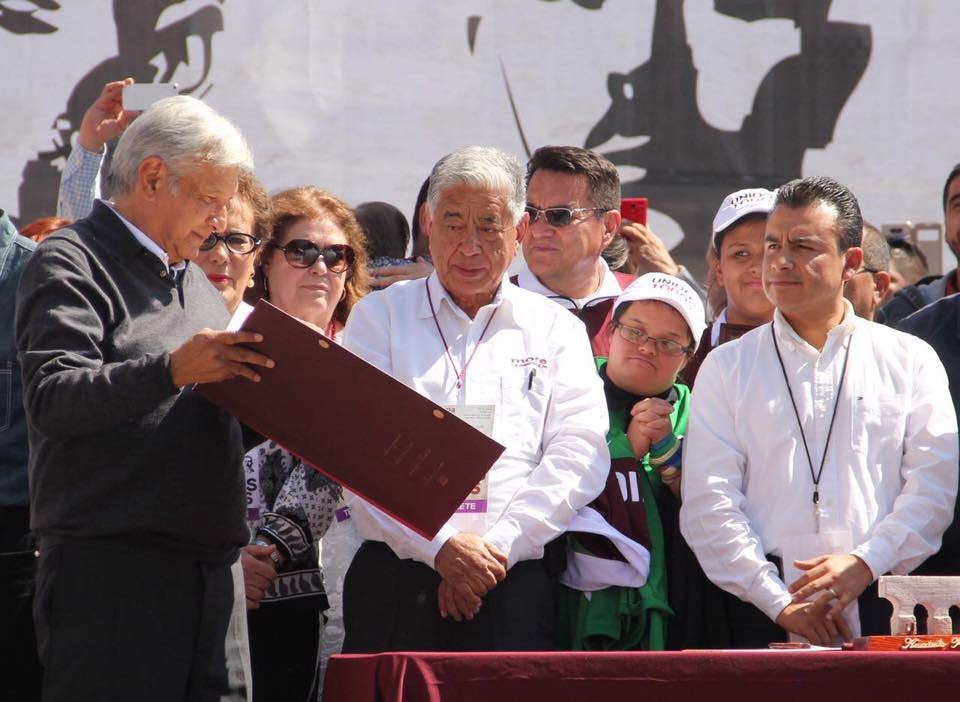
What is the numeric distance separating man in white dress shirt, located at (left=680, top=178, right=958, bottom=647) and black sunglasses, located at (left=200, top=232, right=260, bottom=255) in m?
1.31

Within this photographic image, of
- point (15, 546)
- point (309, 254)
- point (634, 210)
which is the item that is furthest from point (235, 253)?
point (634, 210)

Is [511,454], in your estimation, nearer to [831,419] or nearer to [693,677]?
[831,419]

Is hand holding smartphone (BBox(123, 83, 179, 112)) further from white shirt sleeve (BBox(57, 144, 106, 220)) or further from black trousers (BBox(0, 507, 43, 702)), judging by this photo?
black trousers (BBox(0, 507, 43, 702))

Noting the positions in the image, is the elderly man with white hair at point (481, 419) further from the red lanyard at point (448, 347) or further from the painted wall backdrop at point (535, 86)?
the painted wall backdrop at point (535, 86)

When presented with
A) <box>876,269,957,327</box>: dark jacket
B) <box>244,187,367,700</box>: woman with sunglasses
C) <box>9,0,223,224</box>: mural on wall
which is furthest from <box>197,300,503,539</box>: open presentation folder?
<box>9,0,223,224</box>: mural on wall

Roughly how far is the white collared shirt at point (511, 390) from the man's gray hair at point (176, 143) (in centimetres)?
77

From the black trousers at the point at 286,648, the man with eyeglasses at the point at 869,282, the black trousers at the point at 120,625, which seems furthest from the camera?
the man with eyeglasses at the point at 869,282

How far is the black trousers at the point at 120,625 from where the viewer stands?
99.0 inches

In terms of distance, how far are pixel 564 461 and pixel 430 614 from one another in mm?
496

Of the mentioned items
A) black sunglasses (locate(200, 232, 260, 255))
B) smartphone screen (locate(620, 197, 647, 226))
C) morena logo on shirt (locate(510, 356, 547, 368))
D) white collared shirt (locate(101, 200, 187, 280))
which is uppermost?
smartphone screen (locate(620, 197, 647, 226))

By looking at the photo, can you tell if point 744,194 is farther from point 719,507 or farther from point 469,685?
point 469,685

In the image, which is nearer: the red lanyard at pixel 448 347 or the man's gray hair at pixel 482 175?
the red lanyard at pixel 448 347

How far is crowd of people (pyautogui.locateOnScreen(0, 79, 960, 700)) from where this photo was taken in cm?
268

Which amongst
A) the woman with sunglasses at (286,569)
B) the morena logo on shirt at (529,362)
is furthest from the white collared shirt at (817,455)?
the woman with sunglasses at (286,569)
